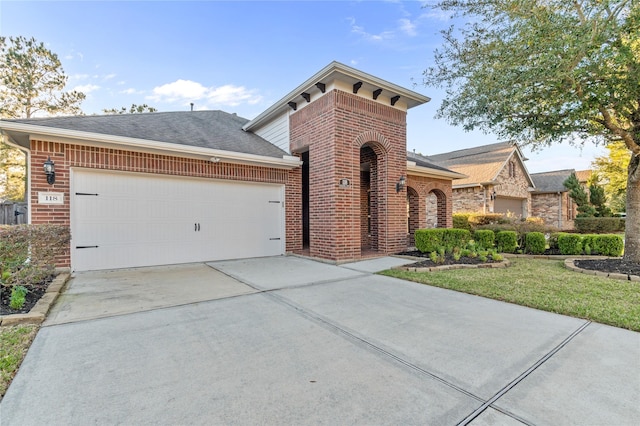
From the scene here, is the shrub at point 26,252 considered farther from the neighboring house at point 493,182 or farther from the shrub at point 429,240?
the neighboring house at point 493,182

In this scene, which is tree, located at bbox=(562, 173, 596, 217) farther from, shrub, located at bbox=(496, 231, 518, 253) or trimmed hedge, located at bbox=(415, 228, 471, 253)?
trimmed hedge, located at bbox=(415, 228, 471, 253)

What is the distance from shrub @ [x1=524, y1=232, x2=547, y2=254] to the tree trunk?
82.9 inches

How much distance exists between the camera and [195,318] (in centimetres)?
351

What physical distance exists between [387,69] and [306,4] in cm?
307

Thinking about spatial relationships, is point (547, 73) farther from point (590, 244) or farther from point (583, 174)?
point (583, 174)

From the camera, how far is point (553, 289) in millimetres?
4785

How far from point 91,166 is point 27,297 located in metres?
3.04

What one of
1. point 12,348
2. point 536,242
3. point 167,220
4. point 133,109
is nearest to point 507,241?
point 536,242

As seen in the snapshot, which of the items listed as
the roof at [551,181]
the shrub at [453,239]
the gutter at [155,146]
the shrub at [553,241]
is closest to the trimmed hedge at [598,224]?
the roof at [551,181]

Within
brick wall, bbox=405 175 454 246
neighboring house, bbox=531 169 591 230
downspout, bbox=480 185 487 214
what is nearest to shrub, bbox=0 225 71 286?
brick wall, bbox=405 175 454 246

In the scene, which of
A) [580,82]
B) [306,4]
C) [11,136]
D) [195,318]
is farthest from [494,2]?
[11,136]

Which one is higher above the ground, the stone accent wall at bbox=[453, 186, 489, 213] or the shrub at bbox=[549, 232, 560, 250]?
the stone accent wall at bbox=[453, 186, 489, 213]

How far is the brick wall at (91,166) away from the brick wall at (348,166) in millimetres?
1884

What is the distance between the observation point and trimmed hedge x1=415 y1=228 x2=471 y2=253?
8.20 metres
